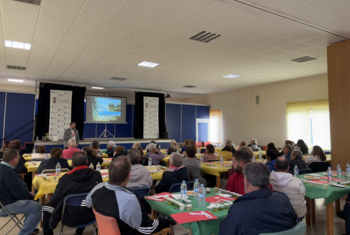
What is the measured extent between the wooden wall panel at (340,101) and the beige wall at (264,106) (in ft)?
12.5

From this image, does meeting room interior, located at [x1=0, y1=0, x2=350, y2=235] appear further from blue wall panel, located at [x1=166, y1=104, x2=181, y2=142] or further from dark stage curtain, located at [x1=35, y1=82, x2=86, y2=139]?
blue wall panel, located at [x1=166, y1=104, x2=181, y2=142]

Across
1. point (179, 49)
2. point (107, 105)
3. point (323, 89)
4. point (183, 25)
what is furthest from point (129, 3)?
point (107, 105)

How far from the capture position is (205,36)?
5.45m

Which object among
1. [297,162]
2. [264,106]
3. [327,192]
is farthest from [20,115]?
[327,192]

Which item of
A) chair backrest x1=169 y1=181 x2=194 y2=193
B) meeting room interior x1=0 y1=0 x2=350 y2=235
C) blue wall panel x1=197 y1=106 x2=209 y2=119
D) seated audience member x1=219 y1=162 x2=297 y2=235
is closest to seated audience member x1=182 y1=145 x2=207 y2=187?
meeting room interior x1=0 y1=0 x2=350 y2=235

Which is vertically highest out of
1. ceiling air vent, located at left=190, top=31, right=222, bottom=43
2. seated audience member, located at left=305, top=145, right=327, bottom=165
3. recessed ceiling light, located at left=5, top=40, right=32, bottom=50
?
ceiling air vent, located at left=190, top=31, right=222, bottom=43

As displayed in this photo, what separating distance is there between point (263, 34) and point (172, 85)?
653cm

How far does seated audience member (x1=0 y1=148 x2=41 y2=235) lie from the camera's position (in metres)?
2.83

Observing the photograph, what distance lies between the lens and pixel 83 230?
3477 millimetres

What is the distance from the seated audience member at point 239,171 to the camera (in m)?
2.85

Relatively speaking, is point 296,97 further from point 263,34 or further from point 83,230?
point 83,230

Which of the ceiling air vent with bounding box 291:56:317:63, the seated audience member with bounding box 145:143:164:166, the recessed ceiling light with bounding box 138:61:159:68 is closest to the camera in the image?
the seated audience member with bounding box 145:143:164:166

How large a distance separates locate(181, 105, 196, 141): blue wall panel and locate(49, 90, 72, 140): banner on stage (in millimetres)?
6296

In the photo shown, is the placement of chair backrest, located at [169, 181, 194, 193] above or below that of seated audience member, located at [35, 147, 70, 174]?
below
